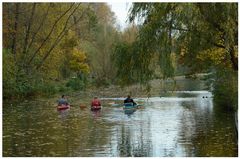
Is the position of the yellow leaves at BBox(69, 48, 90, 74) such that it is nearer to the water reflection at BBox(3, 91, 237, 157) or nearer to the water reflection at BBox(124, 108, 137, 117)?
the water reflection at BBox(3, 91, 237, 157)

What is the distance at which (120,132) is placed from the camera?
58.7ft

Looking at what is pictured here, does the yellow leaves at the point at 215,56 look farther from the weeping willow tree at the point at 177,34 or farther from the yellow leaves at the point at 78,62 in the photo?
the yellow leaves at the point at 78,62

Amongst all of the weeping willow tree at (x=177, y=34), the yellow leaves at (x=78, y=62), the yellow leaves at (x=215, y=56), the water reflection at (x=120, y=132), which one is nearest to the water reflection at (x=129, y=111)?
the water reflection at (x=120, y=132)

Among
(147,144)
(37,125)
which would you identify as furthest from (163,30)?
(37,125)

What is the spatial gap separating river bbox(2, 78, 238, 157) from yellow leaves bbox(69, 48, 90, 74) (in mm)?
18269

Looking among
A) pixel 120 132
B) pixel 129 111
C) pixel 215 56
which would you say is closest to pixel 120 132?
pixel 120 132

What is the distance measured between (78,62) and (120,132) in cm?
2939

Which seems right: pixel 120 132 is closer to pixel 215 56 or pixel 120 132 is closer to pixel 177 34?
pixel 215 56

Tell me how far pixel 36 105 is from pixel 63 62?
568 inches

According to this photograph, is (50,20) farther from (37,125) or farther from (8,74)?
(37,125)

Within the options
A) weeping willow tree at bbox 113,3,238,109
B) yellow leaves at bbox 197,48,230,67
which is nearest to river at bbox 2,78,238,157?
yellow leaves at bbox 197,48,230,67

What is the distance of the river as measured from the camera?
1416 centimetres

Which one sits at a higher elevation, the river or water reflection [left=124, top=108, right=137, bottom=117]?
water reflection [left=124, top=108, right=137, bottom=117]

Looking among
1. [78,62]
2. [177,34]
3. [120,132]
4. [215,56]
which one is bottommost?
[120,132]
